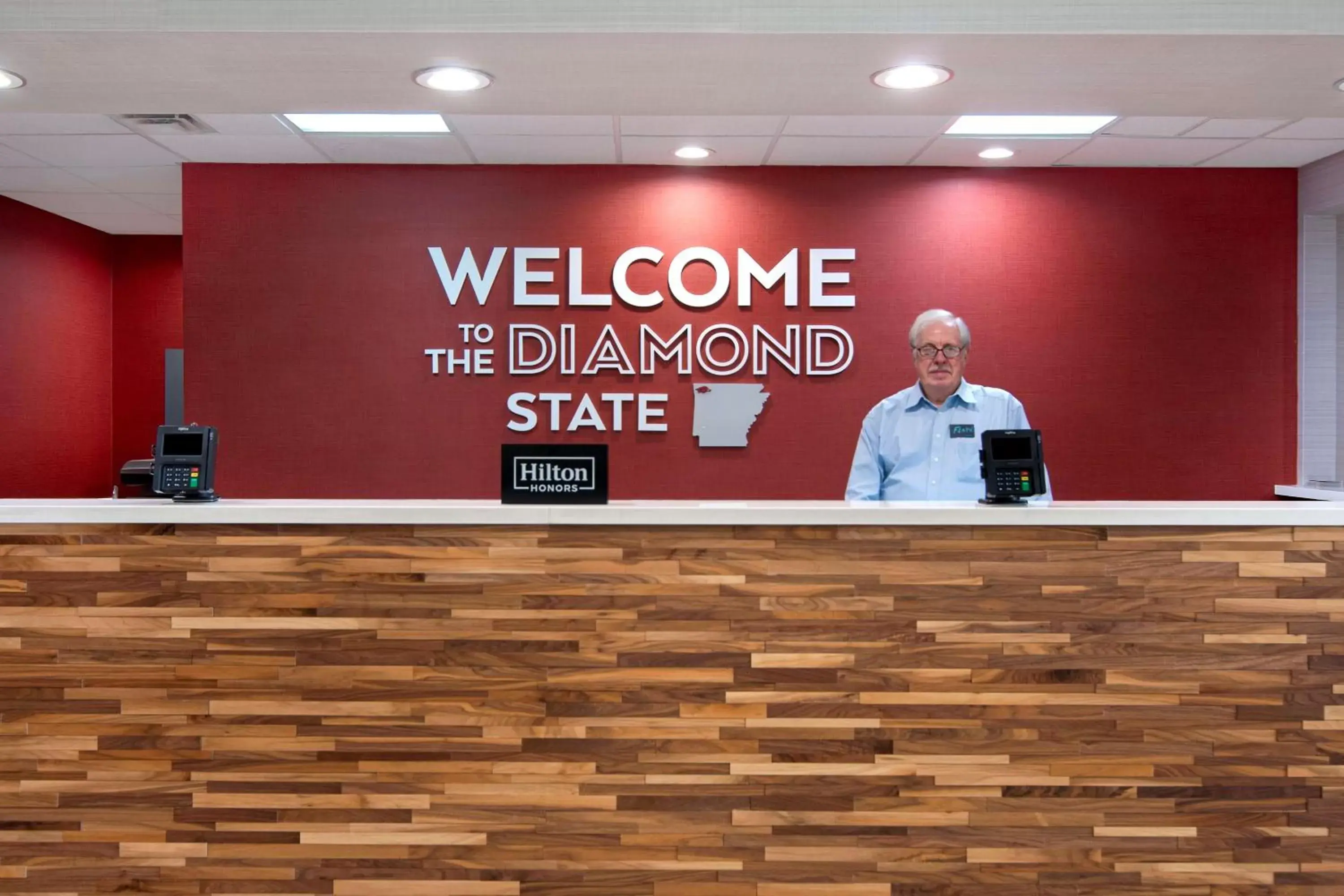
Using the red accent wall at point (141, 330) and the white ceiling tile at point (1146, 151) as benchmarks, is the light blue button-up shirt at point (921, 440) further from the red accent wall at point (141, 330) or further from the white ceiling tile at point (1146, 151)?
the red accent wall at point (141, 330)

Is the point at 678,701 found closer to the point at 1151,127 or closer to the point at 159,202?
the point at 1151,127

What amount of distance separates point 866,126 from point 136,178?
14.9 ft

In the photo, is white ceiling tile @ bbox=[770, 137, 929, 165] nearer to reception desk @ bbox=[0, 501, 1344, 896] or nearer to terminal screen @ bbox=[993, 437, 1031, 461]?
terminal screen @ bbox=[993, 437, 1031, 461]

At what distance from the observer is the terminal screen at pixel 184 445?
2.43 meters

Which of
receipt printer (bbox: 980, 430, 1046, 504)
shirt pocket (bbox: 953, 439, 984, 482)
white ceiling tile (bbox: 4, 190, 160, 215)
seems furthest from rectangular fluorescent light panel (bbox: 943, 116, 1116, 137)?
white ceiling tile (bbox: 4, 190, 160, 215)

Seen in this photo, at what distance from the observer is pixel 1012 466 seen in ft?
7.88

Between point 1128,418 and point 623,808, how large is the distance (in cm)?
440

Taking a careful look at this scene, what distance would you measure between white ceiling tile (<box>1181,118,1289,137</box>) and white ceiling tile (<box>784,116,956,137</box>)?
128 cm

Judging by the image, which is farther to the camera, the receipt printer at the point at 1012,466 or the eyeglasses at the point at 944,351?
the eyeglasses at the point at 944,351

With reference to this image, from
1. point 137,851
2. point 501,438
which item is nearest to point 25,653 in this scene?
point 137,851

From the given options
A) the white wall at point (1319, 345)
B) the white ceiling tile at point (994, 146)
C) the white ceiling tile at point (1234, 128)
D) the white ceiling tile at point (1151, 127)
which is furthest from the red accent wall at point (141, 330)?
the white wall at point (1319, 345)

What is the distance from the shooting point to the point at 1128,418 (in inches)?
218

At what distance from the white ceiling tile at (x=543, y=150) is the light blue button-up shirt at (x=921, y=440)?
90.8 inches

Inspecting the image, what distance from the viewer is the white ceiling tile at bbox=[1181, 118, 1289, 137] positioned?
467cm
